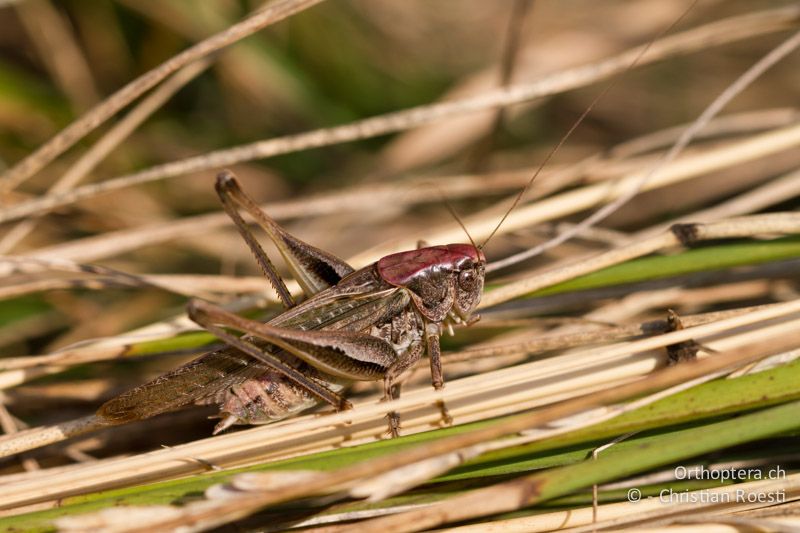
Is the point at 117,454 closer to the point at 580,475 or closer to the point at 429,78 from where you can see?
the point at 580,475

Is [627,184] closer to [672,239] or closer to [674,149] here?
[674,149]

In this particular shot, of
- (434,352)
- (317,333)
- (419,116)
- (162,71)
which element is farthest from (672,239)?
(162,71)

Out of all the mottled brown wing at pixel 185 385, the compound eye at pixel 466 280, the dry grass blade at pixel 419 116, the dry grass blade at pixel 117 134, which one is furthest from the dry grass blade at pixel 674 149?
the dry grass blade at pixel 117 134

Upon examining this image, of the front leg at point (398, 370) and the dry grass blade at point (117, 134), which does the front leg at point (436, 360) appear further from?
the dry grass blade at point (117, 134)

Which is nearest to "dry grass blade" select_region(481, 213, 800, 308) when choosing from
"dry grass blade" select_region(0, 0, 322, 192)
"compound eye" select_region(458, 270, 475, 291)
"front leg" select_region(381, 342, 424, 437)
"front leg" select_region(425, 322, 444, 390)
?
"compound eye" select_region(458, 270, 475, 291)

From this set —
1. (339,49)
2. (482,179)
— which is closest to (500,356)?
(482,179)

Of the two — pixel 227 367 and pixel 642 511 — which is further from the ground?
pixel 227 367

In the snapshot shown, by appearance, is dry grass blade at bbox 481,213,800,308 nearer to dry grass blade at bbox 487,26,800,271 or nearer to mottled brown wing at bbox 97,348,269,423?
dry grass blade at bbox 487,26,800,271
